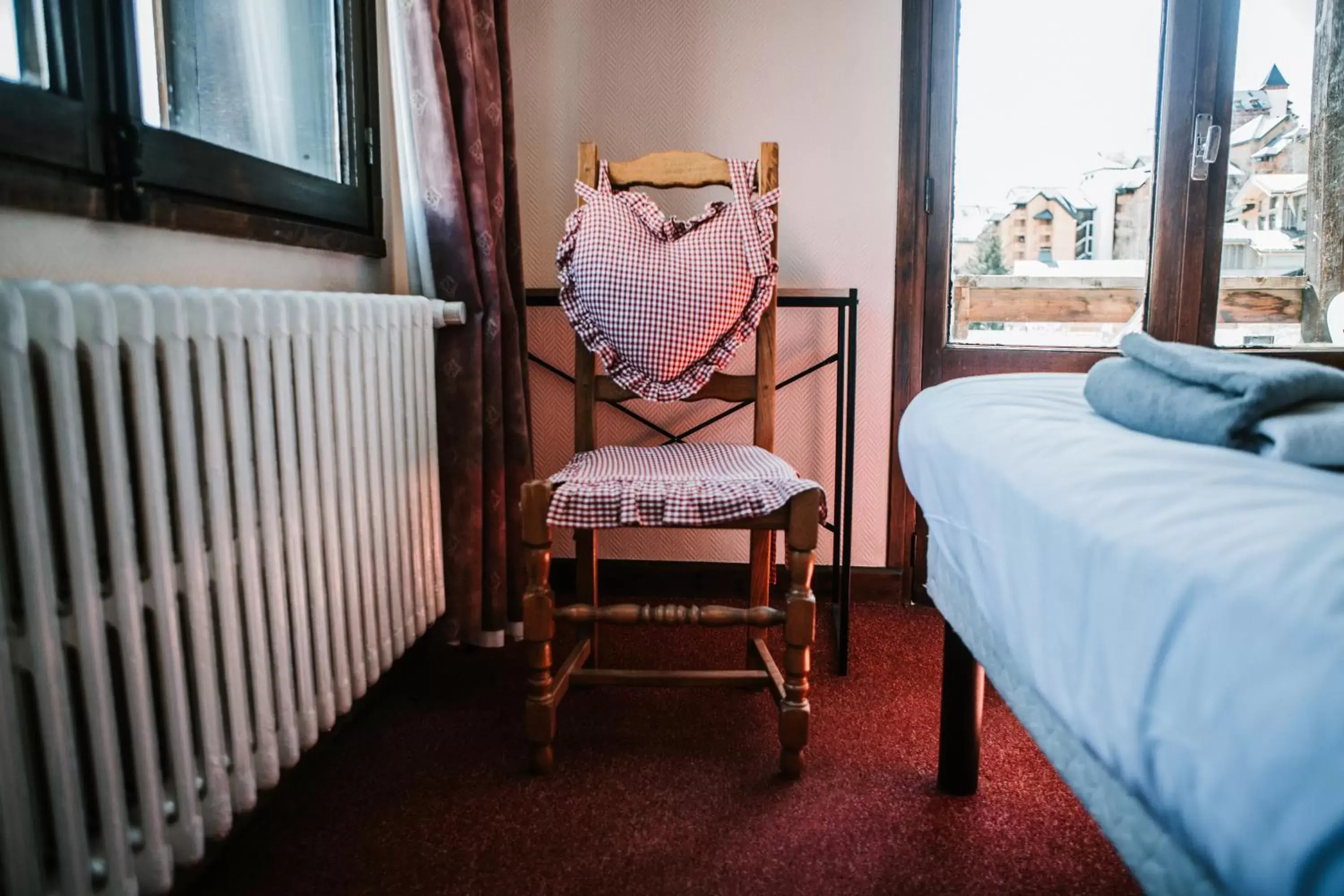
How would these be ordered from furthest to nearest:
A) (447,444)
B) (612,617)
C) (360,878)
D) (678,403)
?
(678,403) → (447,444) → (612,617) → (360,878)

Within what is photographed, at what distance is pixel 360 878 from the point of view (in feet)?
3.51

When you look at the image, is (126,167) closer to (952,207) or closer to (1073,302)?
(952,207)

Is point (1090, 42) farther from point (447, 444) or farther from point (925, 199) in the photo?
point (447, 444)

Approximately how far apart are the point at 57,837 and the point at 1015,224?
6.86ft

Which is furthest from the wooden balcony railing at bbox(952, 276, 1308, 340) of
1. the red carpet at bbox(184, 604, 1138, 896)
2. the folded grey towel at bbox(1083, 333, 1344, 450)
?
the folded grey towel at bbox(1083, 333, 1344, 450)

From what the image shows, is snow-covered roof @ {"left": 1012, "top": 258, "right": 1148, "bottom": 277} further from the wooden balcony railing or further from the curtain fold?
the curtain fold

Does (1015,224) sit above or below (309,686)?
above

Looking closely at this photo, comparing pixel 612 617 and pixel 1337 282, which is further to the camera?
pixel 1337 282

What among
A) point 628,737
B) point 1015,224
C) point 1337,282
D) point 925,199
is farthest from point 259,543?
point 1337,282

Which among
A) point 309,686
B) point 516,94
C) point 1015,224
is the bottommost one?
point 309,686

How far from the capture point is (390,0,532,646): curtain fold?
5.04ft

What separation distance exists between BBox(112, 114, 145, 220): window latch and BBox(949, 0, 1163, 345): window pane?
1.70 metres

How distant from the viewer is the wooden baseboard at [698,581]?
216cm

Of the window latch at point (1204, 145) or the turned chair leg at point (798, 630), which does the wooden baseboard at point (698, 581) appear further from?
the window latch at point (1204, 145)
